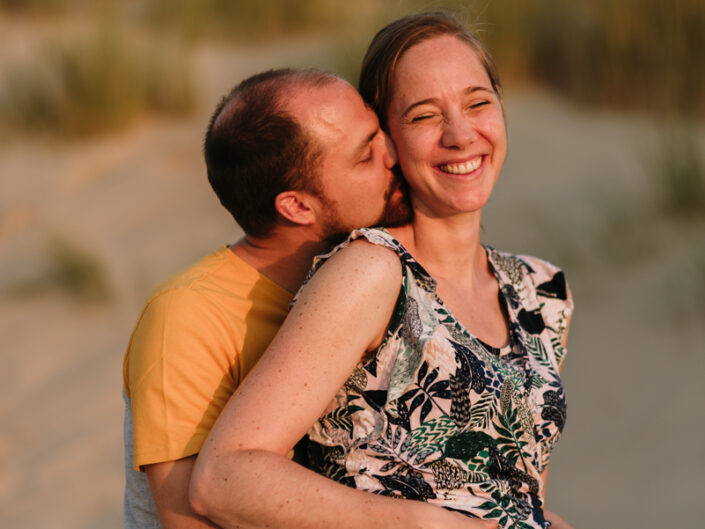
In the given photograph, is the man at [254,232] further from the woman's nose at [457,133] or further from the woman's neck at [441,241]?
the woman's nose at [457,133]

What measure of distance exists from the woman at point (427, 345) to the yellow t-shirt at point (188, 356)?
0.22m

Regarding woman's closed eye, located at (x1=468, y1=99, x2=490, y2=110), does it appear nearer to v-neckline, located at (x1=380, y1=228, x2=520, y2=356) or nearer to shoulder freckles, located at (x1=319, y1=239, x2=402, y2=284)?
v-neckline, located at (x1=380, y1=228, x2=520, y2=356)

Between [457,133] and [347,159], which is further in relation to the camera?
[347,159]

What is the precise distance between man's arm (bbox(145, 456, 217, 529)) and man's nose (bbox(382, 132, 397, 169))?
102cm

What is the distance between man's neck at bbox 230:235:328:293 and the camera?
9.23ft

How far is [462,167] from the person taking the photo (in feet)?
8.86

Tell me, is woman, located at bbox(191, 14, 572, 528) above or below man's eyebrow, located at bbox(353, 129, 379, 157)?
below

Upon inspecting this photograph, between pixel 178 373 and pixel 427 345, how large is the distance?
64 cm

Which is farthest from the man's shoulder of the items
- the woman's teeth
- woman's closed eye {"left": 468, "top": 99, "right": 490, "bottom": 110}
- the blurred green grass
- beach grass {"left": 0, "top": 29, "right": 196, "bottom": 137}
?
beach grass {"left": 0, "top": 29, "right": 196, "bottom": 137}

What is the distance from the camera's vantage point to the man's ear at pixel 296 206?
2777mm

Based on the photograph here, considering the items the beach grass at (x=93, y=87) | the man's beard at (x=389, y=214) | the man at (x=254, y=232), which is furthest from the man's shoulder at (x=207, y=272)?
the beach grass at (x=93, y=87)

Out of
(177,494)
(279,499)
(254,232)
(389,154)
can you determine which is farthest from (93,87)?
(279,499)

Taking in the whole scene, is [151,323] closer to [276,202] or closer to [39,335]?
[276,202]

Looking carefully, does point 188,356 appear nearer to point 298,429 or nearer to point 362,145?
point 298,429
